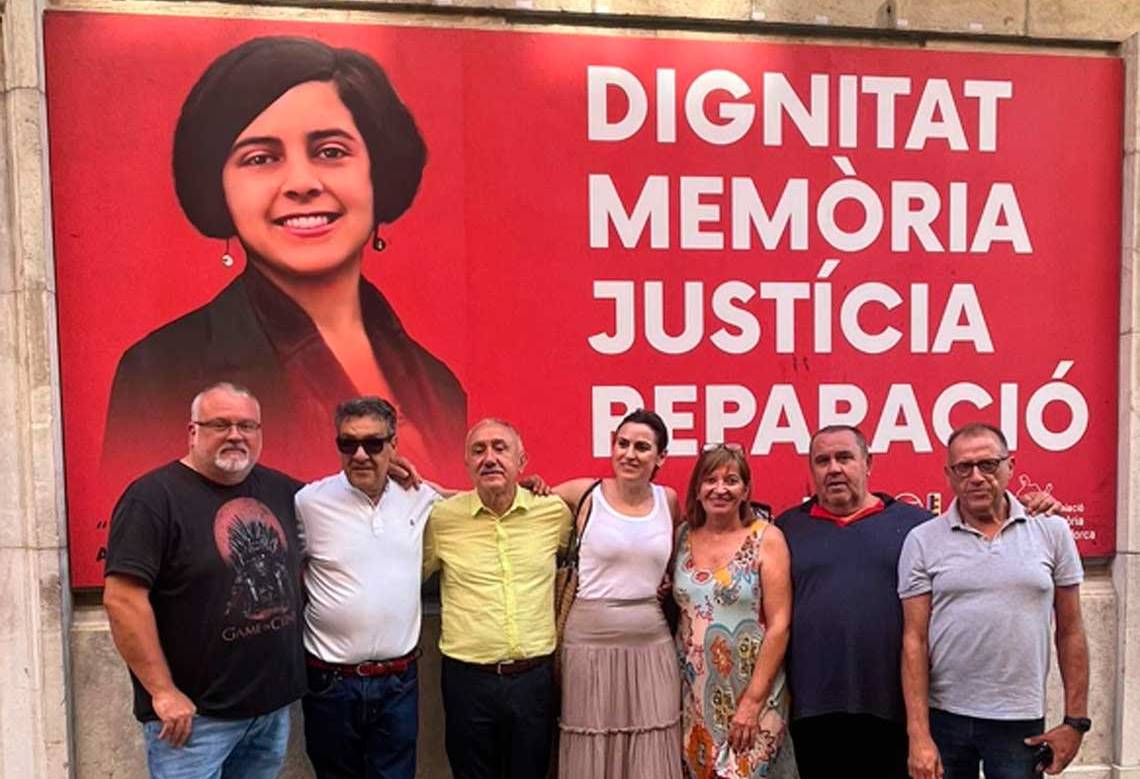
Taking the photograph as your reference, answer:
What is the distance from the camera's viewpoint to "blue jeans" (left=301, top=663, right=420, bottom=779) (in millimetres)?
3002

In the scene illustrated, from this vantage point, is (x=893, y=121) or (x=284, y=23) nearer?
(x=284, y=23)

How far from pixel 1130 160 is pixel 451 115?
3.27 m

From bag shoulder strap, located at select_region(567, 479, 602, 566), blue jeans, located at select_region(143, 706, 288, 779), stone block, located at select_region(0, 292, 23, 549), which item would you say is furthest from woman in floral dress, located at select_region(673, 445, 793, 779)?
stone block, located at select_region(0, 292, 23, 549)

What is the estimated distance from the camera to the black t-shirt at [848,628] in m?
2.92

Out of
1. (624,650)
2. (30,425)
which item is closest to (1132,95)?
(624,650)

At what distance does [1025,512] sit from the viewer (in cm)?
288

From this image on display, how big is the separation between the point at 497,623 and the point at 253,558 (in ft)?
2.83

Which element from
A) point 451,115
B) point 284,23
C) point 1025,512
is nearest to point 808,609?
point 1025,512

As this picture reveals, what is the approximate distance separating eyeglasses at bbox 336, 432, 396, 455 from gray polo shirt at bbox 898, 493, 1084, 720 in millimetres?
1837

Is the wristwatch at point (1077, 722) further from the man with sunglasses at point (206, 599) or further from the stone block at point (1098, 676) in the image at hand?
the man with sunglasses at point (206, 599)

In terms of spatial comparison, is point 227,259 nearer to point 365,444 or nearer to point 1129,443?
point 365,444

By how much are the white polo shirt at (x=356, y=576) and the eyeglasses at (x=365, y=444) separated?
0.16m

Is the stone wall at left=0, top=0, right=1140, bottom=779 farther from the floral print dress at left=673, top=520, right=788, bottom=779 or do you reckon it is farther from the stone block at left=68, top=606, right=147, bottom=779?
the floral print dress at left=673, top=520, right=788, bottom=779

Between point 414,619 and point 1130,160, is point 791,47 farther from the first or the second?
point 414,619
